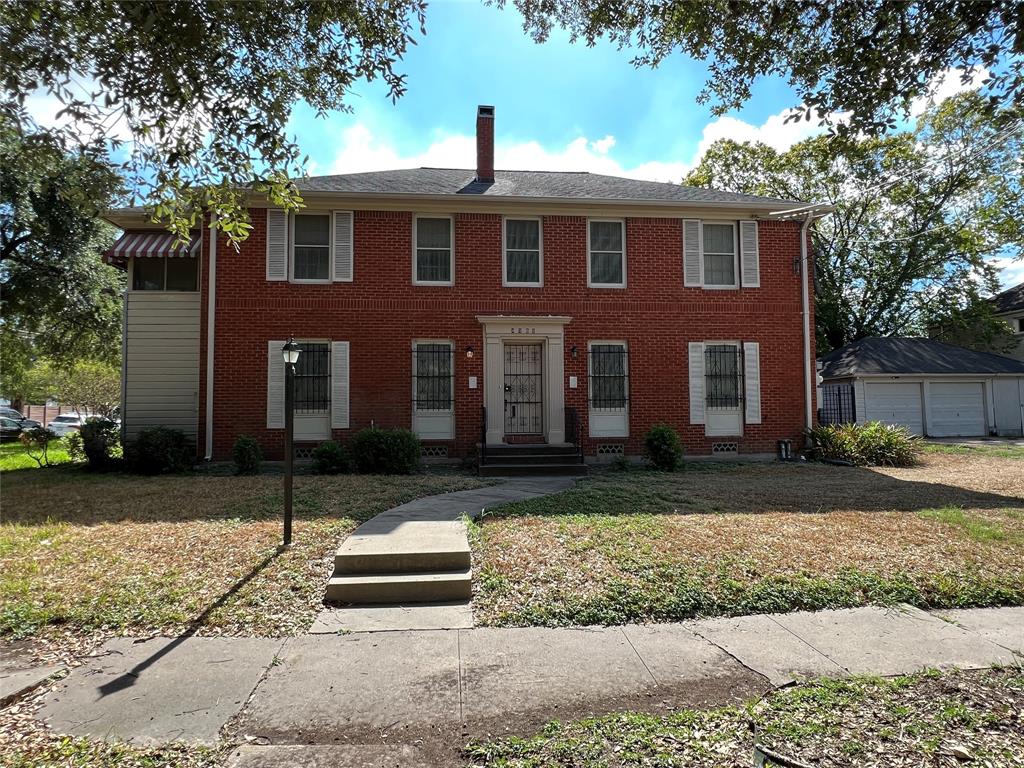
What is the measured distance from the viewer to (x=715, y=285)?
1251 centimetres

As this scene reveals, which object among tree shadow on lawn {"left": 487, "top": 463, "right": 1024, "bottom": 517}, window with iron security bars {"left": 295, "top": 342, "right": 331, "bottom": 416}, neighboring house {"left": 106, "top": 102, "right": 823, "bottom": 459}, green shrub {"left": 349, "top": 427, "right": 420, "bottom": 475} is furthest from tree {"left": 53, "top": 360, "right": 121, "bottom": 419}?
tree shadow on lawn {"left": 487, "top": 463, "right": 1024, "bottom": 517}

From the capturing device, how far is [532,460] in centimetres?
1080

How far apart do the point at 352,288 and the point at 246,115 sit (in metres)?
6.86

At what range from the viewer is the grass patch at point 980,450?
45.1ft

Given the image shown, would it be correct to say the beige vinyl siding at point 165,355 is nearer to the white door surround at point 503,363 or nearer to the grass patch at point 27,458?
the grass patch at point 27,458

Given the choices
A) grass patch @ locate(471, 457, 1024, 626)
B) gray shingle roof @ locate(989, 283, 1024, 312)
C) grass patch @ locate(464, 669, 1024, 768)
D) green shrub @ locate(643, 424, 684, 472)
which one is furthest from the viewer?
gray shingle roof @ locate(989, 283, 1024, 312)

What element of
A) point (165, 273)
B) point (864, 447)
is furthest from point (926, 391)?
point (165, 273)

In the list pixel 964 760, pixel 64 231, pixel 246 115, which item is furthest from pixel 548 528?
pixel 64 231

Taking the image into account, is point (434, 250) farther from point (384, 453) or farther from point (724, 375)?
point (724, 375)

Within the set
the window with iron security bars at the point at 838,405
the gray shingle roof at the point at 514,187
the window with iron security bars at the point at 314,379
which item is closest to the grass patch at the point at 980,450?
the window with iron security bars at the point at 838,405

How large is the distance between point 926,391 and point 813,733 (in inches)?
831

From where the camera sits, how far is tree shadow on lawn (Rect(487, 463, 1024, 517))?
23.7ft

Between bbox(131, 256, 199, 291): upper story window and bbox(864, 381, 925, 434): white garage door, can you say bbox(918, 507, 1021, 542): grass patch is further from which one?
bbox(131, 256, 199, 291): upper story window

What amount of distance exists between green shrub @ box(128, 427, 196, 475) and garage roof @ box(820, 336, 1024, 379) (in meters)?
19.8
